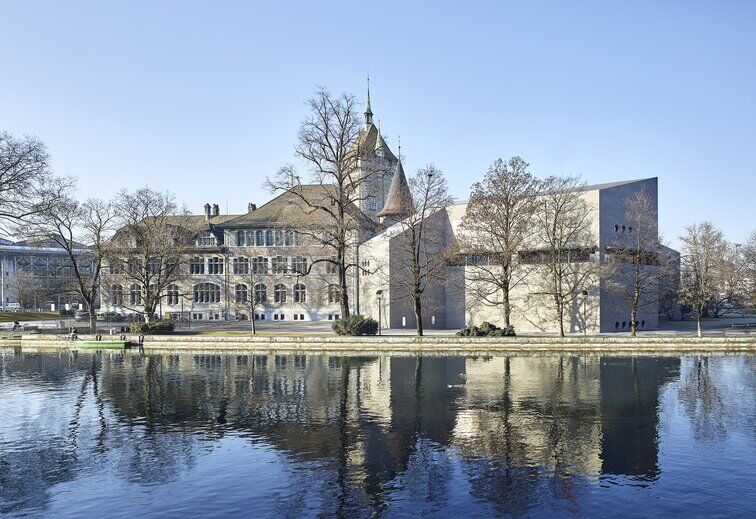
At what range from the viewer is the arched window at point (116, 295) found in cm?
7556

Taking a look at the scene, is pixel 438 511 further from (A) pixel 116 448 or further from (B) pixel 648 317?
(B) pixel 648 317

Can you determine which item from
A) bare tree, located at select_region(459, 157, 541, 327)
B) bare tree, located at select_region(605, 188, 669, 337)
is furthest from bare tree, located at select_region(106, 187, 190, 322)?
bare tree, located at select_region(605, 188, 669, 337)

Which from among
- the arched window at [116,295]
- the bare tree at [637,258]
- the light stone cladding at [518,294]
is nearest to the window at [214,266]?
the arched window at [116,295]

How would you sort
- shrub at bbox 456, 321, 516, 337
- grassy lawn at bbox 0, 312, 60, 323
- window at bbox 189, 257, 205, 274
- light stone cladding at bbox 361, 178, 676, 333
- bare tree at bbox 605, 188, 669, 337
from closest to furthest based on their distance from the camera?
shrub at bbox 456, 321, 516, 337 → bare tree at bbox 605, 188, 669, 337 → light stone cladding at bbox 361, 178, 676, 333 → grassy lawn at bbox 0, 312, 60, 323 → window at bbox 189, 257, 205, 274

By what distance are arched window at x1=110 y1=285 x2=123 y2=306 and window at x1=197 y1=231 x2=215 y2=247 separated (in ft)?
38.2

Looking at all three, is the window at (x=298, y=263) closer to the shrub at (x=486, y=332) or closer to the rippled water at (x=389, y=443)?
the shrub at (x=486, y=332)

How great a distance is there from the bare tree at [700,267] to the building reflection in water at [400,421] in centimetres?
1804

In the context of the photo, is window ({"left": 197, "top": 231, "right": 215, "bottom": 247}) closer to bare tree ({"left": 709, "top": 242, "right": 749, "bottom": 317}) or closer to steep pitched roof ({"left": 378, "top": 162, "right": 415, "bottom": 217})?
steep pitched roof ({"left": 378, "top": 162, "right": 415, "bottom": 217})

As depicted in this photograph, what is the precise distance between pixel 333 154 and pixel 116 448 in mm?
35858

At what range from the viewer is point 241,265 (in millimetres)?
79938

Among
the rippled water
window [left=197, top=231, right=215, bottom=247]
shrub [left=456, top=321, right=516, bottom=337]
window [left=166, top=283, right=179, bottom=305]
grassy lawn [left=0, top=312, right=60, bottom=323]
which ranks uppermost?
window [left=197, top=231, right=215, bottom=247]

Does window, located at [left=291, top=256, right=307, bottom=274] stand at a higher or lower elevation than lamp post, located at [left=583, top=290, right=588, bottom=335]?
higher

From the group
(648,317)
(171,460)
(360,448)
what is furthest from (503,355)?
(171,460)

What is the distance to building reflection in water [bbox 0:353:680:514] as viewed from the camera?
18781mm
